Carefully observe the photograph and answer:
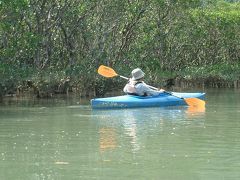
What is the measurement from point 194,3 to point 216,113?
14628mm

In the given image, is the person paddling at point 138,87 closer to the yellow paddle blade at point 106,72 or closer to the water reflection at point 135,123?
the water reflection at point 135,123

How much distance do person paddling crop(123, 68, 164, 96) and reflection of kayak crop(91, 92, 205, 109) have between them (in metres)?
0.17

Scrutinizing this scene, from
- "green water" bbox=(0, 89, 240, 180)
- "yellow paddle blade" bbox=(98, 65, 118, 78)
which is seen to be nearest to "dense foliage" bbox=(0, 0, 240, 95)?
"yellow paddle blade" bbox=(98, 65, 118, 78)

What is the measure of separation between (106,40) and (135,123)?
40.1 feet

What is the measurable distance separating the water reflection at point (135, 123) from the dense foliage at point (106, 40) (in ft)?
14.9

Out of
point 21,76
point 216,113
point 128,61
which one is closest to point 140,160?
point 216,113

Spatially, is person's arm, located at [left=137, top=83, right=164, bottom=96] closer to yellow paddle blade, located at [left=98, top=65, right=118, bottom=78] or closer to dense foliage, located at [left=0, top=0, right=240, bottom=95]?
yellow paddle blade, located at [left=98, top=65, right=118, bottom=78]

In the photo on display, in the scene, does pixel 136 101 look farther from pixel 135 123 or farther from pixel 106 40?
pixel 106 40

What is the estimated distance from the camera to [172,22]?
2973cm

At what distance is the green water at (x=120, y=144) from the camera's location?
24.9ft

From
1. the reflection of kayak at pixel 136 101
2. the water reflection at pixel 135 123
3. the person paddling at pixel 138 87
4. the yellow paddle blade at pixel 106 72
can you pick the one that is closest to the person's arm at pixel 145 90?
the person paddling at pixel 138 87

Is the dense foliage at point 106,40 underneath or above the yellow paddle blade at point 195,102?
above

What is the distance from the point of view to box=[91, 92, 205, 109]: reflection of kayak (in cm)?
1591

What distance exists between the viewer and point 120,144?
979 cm
